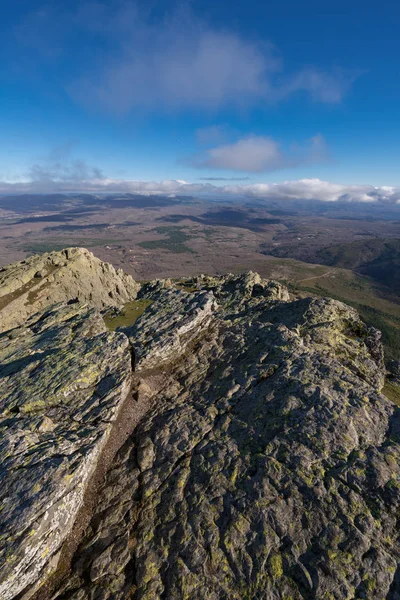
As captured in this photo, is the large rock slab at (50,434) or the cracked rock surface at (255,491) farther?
the large rock slab at (50,434)

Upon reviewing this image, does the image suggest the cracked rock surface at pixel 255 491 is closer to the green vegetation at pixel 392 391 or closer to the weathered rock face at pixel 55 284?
the green vegetation at pixel 392 391

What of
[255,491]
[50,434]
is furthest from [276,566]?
[50,434]

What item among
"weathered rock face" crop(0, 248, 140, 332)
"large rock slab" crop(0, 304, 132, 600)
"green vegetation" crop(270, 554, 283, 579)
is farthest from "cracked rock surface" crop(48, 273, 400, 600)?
"weathered rock face" crop(0, 248, 140, 332)

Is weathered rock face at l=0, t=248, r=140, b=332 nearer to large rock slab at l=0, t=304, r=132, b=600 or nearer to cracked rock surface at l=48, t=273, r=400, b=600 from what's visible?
large rock slab at l=0, t=304, r=132, b=600

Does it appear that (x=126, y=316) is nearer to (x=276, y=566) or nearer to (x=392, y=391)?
(x=392, y=391)

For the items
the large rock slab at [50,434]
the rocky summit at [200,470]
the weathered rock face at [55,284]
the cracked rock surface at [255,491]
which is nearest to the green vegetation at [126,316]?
the weathered rock face at [55,284]

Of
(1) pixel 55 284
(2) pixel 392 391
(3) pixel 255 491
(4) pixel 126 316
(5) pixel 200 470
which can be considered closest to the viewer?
(3) pixel 255 491
